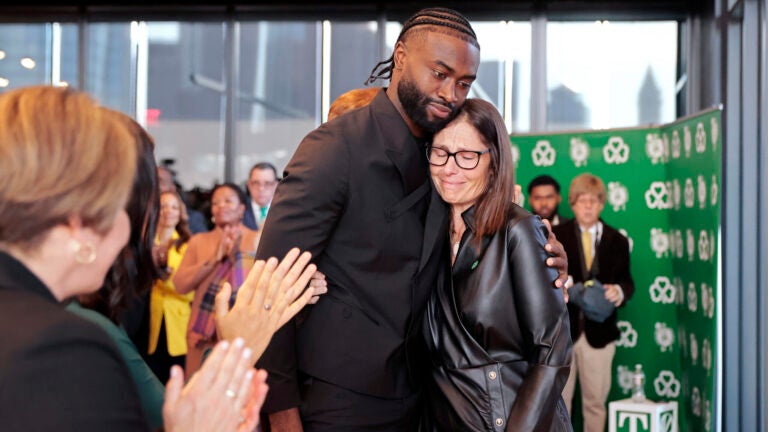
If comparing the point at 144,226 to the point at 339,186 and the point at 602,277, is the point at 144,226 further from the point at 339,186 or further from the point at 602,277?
the point at 602,277

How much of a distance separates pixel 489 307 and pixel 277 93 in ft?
24.3

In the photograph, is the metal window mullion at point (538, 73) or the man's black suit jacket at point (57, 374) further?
the metal window mullion at point (538, 73)

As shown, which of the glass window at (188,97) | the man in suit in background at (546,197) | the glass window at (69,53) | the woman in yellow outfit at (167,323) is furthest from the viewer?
the glass window at (69,53)

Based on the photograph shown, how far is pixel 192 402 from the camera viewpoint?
121 centimetres

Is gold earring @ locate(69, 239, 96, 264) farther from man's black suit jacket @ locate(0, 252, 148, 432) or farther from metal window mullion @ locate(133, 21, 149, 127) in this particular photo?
metal window mullion @ locate(133, 21, 149, 127)

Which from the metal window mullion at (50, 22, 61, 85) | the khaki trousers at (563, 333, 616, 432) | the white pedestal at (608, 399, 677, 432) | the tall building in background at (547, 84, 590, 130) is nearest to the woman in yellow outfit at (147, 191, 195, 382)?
the khaki trousers at (563, 333, 616, 432)

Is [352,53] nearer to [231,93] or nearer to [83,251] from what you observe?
[231,93]

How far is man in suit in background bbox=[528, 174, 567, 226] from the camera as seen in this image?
6.35 m

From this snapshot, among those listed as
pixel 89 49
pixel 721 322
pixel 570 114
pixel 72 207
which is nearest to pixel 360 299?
pixel 72 207

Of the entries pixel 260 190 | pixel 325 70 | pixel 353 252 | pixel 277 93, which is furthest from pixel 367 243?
pixel 277 93

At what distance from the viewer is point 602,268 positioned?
6.01 metres

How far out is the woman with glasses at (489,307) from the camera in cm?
230

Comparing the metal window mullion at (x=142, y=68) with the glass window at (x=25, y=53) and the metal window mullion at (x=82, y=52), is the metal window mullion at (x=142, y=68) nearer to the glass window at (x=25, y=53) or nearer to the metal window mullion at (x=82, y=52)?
the metal window mullion at (x=82, y=52)

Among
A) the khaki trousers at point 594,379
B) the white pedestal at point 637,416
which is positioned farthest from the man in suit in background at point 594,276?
the white pedestal at point 637,416
